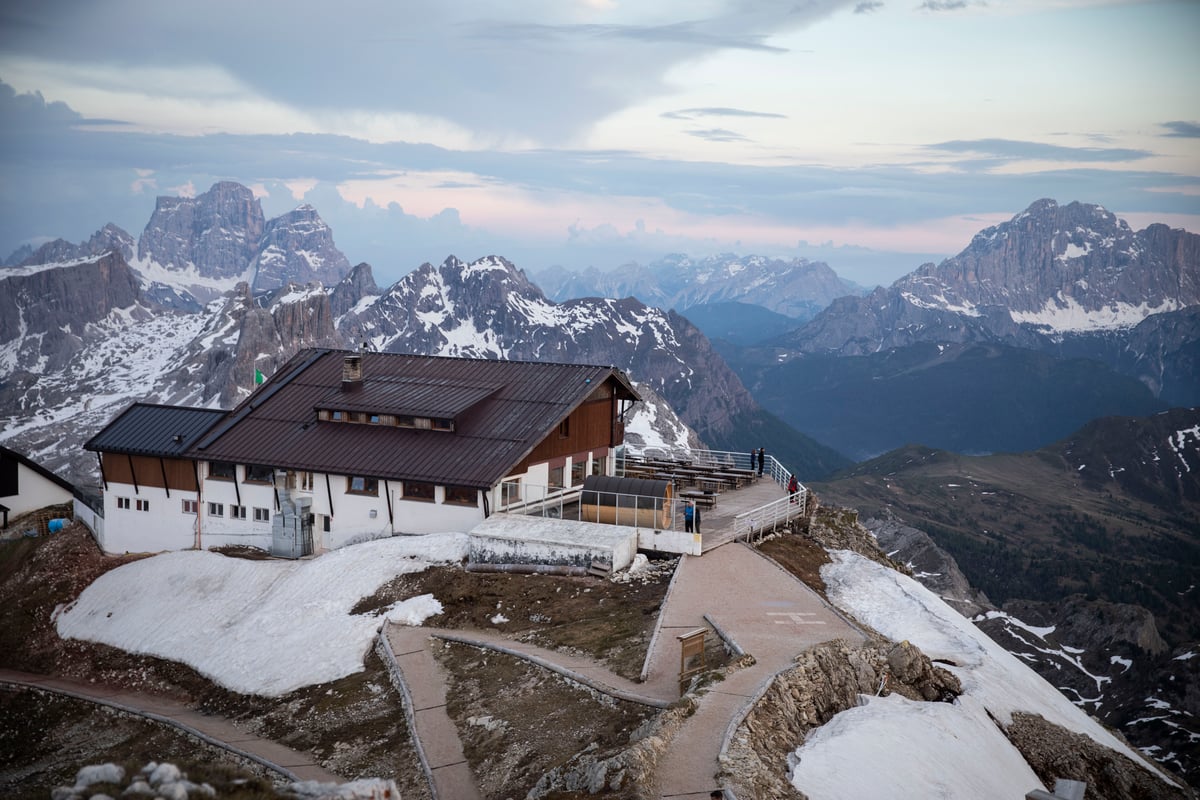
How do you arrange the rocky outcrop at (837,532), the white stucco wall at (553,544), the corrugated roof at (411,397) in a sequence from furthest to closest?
the rocky outcrop at (837,532) → the corrugated roof at (411,397) → the white stucco wall at (553,544)

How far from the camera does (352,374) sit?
184 feet

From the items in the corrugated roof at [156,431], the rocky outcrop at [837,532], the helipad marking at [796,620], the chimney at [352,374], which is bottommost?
the rocky outcrop at [837,532]

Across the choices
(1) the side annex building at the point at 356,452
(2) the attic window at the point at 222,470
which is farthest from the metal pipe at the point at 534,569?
(2) the attic window at the point at 222,470

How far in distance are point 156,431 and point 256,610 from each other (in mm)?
17491

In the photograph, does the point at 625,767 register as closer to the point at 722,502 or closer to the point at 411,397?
the point at 722,502

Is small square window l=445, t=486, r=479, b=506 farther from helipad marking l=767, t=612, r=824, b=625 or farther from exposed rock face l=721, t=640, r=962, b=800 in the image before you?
exposed rock face l=721, t=640, r=962, b=800

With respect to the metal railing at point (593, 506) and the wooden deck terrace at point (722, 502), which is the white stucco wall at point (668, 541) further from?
the metal railing at point (593, 506)

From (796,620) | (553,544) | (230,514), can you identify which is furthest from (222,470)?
(796,620)

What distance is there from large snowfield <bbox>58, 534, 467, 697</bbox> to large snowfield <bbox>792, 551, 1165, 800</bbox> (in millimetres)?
18309

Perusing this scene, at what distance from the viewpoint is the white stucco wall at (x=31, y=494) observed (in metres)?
70.2

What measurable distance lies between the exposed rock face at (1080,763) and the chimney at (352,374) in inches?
1467

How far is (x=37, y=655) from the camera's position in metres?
46.2

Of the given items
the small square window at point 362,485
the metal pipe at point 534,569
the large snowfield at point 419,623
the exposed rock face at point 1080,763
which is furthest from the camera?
the small square window at point 362,485

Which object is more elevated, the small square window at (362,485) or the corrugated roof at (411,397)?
the corrugated roof at (411,397)
